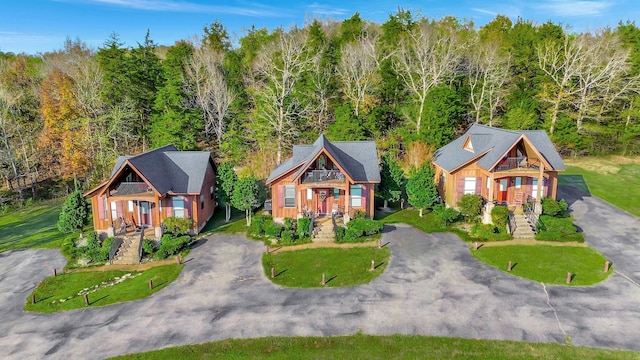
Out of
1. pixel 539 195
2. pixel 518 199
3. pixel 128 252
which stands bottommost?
pixel 128 252

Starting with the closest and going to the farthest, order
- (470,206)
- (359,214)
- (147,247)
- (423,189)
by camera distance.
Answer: (147,247), (470,206), (359,214), (423,189)

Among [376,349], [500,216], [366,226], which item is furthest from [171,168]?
[500,216]

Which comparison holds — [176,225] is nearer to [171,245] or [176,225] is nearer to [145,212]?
[171,245]

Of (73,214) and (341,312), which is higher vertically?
(73,214)

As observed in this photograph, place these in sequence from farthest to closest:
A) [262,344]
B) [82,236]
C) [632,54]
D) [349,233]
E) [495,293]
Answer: [632,54] < [82,236] < [349,233] < [495,293] < [262,344]

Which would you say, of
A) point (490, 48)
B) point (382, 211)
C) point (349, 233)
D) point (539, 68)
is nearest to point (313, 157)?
point (349, 233)

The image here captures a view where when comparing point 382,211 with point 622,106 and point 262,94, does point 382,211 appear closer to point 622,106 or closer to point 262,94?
point 262,94

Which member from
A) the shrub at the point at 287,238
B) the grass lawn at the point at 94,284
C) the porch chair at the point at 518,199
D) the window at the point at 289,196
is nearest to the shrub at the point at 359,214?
the window at the point at 289,196
